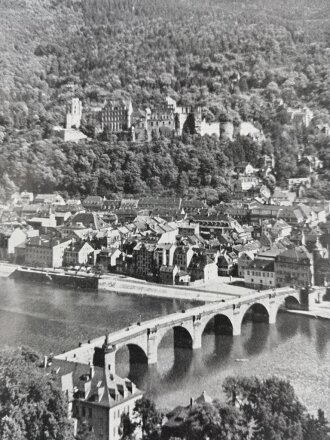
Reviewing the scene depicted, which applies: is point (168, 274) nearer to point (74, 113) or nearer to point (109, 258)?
point (109, 258)

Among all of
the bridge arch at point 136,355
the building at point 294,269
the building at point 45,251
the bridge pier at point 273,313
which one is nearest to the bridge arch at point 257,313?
the bridge pier at point 273,313

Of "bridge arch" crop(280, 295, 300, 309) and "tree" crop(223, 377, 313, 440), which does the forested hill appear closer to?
"bridge arch" crop(280, 295, 300, 309)

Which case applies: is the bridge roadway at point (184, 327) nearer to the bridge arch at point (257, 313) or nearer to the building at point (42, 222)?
the bridge arch at point (257, 313)

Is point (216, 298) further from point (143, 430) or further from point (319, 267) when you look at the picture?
point (143, 430)

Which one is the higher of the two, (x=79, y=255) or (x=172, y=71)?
(x=172, y=71)

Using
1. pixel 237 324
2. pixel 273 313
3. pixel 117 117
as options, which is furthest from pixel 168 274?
pixel 117 117

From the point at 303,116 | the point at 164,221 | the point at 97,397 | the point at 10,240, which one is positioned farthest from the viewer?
the point at 303,116
